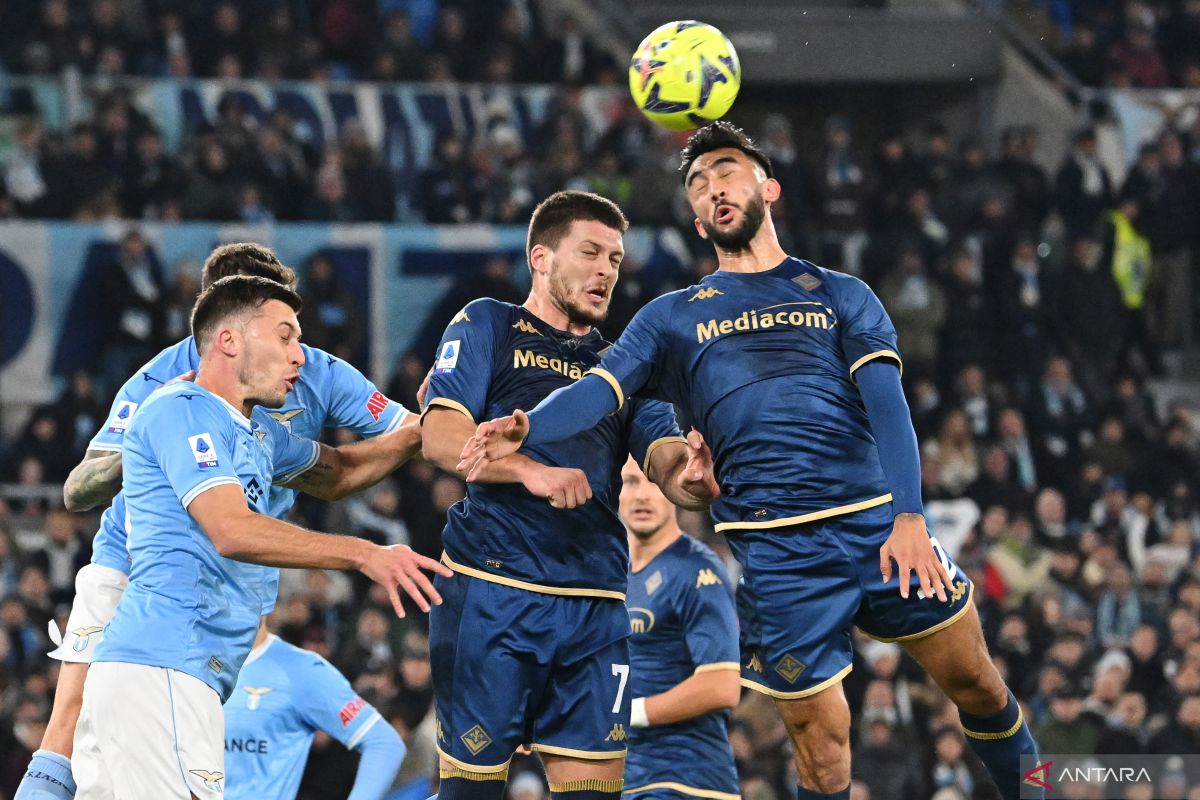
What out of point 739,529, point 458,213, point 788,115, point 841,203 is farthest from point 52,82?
point 739,529

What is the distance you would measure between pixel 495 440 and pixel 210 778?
1527 mm

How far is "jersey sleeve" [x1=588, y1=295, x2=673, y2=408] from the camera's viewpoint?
256 inches

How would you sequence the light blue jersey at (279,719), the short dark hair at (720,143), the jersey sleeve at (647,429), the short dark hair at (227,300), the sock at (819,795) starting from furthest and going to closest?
the light blue jersey at (279,719), the jersey sleeve at (647,429), the short dark hair at (720,143), the sock at (819,795), the short dark hair at (227,300)

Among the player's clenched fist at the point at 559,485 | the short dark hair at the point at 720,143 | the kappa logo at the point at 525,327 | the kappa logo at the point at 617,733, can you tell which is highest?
the short dark hair at the point at 720,143

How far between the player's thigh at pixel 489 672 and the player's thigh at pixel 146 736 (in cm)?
100

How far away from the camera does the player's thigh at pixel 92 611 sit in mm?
6875

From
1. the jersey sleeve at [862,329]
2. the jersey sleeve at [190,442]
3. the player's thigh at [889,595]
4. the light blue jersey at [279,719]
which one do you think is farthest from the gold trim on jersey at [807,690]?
the light blue jersey at [279,719]

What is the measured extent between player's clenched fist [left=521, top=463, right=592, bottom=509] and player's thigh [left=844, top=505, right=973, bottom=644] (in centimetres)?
100

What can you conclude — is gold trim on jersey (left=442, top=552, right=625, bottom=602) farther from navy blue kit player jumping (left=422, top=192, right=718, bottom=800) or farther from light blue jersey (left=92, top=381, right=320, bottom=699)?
light blue jersey (left=92, top=381, right=320, bottom=699)

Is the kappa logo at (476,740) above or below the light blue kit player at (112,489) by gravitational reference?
below

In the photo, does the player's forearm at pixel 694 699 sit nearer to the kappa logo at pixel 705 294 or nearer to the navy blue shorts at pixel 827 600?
the navy blue shorts at pixel 827 600

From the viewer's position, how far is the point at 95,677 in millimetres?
5863

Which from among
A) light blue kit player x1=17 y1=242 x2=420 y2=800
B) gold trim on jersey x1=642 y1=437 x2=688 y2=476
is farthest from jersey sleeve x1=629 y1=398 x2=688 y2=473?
light blue kit player x1=17 y1=242 x2=420 y2=800

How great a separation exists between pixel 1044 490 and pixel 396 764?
8966 millimetres
